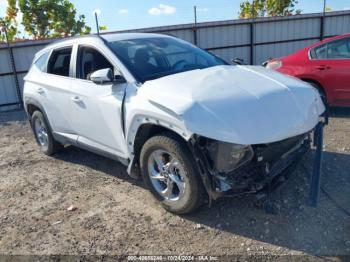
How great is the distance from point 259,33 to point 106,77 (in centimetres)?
1120

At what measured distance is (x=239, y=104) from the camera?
322cm

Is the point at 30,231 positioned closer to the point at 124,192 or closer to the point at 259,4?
the point at 124,192

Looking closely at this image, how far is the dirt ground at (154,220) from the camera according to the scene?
3.25m

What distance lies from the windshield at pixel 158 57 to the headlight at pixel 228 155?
120 centimetres

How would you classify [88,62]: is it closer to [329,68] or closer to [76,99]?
[76,99]

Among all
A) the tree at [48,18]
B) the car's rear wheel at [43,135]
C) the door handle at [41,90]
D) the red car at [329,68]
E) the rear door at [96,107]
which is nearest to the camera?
the rear door at [96,107]

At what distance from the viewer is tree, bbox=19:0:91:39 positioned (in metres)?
20.4

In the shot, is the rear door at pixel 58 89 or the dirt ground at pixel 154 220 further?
the rear door at pixel 58 89

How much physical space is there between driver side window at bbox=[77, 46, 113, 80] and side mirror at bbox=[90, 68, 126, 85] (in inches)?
17.1

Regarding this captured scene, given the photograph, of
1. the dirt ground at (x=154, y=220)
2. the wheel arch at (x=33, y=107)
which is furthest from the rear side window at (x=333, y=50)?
the wheel arch at (x=33, y=107)

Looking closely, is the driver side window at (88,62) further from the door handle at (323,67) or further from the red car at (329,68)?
the door handle at (323,67)

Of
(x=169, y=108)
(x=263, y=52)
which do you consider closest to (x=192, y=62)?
(x=169, y=108)

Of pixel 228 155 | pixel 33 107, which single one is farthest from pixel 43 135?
pixel 228 155

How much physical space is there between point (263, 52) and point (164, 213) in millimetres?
11568
